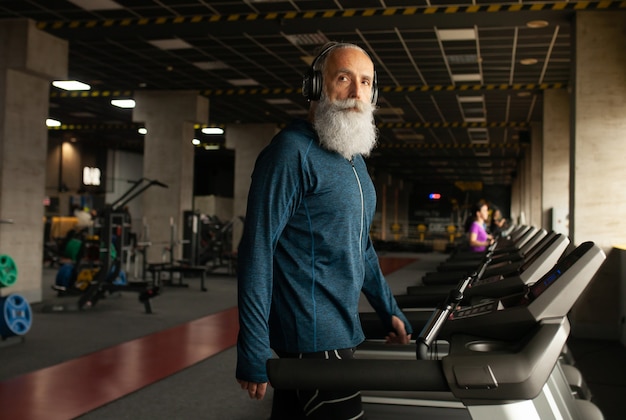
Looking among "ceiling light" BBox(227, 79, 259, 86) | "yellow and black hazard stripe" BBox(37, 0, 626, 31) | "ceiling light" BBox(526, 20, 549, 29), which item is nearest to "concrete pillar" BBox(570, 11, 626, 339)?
"yellow and black hazard stripe" BBox(37, 0, 626, 31)

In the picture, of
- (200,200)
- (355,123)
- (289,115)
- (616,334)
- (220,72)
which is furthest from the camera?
(200,200)

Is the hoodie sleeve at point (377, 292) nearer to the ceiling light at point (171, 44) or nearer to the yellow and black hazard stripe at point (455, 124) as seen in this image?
the ceiling light at point (171, 44)

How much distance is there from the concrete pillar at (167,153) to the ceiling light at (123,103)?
2.46 ft

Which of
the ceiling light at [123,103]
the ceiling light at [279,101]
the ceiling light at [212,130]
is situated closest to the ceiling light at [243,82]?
the ceiling light at [279,101]

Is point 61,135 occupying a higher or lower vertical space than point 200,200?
higher

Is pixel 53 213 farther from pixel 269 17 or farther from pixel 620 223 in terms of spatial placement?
pixel 620 223

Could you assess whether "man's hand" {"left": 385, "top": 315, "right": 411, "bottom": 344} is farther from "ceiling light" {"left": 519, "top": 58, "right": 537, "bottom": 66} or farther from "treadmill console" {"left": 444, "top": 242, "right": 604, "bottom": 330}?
"ceiling light" {"left": 519, "top": 58, "right": 537, "bottom": 66}

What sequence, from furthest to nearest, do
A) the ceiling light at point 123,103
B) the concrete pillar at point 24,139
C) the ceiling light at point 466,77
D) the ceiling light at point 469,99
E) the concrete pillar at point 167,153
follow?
1. the ceiling light at point 123,103
2. the concrete pillar at point 167,153
3. the ceiling light at point 469,99
4. the ceiling light at point 466,77
5. the concrete pillar at point 24,139

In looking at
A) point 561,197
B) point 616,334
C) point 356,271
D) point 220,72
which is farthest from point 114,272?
point 561,197

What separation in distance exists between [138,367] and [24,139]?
16.2ft

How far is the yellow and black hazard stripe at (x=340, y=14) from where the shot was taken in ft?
24.5

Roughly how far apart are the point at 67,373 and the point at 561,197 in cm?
984

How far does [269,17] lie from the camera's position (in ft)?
27.5

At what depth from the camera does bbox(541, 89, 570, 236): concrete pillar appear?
12172 mm
